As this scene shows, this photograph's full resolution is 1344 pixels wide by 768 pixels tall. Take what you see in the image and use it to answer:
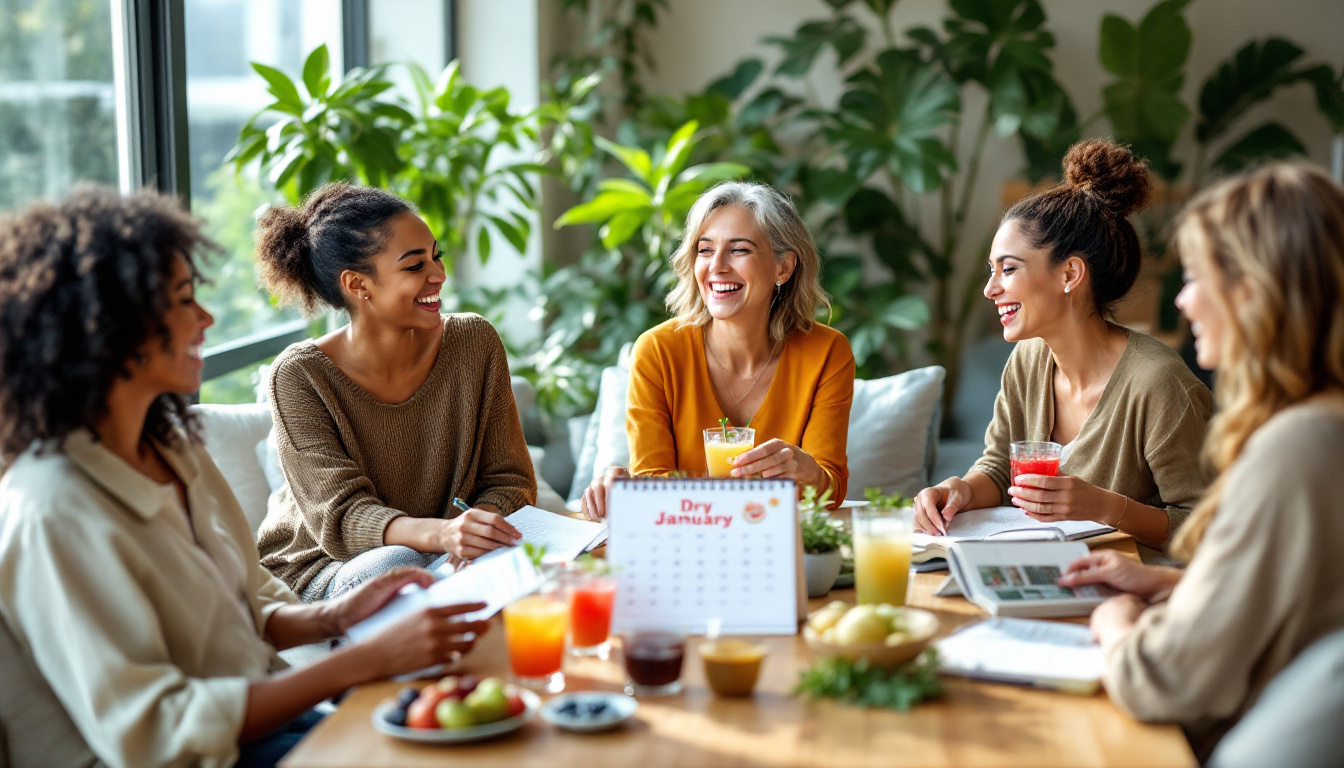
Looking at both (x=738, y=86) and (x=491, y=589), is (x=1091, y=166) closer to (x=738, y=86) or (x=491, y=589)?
(x=491, y=589)

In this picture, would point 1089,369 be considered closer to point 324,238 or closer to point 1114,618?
point 1114,618

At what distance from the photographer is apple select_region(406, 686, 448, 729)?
4.04 feet

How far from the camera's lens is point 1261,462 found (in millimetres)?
1232

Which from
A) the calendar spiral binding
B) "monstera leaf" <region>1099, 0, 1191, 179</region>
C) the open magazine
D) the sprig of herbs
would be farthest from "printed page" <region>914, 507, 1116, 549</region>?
"monstera leaf" <region>1099, 0, 1191, 179</region>

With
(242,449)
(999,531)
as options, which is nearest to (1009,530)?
(999,531)

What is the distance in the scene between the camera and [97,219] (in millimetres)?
1417

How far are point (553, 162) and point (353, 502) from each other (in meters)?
2.88

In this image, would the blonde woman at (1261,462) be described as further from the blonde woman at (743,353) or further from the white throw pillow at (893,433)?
the white throw pillow at (893,433)

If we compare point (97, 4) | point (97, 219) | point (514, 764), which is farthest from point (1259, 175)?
point (97, 4)

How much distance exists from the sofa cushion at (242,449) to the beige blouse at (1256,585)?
7.14 ft

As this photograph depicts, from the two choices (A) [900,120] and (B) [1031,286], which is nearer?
(B) [1031,286]

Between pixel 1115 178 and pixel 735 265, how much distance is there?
0.81 m

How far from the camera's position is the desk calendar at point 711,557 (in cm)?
152

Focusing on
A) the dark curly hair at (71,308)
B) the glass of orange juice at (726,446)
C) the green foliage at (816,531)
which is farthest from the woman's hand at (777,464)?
the dark curly hair at (71,308)
